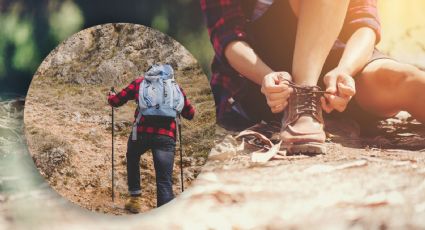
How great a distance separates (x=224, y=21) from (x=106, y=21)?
0.59 meters

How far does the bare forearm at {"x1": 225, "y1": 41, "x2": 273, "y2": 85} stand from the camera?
2848mm

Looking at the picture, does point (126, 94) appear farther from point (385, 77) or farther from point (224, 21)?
point (385, 77)

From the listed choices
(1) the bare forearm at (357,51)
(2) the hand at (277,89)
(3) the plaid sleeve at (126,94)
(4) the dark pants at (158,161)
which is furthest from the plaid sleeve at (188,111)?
(1) the bare forearm at (357,51)

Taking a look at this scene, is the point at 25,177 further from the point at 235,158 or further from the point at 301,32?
the point at 301,32

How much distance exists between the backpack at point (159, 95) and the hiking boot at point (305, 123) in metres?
0.54

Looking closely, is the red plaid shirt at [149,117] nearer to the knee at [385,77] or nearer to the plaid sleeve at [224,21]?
the plaid sleeve at [224,21]

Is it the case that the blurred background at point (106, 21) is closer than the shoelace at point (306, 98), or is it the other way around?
the shoelace at point (306, 98)

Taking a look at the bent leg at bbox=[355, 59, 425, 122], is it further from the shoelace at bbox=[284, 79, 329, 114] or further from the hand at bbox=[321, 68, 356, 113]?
the shoelace at bbox=[284, 79, 329, 114]

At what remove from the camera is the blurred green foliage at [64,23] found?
2887 mm

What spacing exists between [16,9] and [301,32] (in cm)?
145

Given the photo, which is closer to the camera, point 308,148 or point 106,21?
point 308,148

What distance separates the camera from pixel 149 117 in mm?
2803

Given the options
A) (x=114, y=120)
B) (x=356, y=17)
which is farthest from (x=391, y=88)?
(x=114, y=120)

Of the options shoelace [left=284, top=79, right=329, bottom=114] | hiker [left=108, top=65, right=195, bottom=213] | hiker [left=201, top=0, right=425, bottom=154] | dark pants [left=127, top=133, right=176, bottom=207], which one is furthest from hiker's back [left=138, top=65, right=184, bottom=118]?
shoelace [left=284, top=79, right=329, bottom=114]
